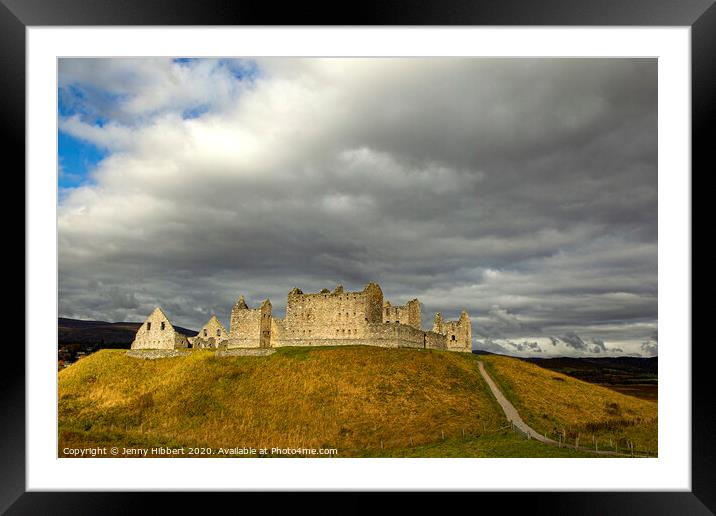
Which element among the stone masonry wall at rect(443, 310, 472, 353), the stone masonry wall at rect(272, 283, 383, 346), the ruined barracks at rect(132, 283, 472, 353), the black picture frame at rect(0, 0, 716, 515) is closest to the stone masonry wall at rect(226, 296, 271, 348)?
the ruined barracks at rect(132, 283, 472, 353)

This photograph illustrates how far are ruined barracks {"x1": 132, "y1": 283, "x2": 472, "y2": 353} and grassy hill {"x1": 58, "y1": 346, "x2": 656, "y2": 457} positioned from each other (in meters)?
4.62

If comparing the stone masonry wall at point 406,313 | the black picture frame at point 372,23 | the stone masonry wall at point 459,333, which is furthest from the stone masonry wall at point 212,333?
the black picture frame at point 372,23

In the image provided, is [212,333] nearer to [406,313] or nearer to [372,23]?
[406,313]

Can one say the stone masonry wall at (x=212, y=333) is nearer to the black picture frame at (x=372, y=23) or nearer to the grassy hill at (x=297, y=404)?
the grassy hill at (x=297, y=404)

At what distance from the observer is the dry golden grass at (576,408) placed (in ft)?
106

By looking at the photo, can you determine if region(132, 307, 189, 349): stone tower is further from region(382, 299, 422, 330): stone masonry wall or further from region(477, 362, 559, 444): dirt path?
region(477, 362, 559, 444): dirt path

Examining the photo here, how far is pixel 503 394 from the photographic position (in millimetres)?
42188

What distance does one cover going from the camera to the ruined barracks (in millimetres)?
56344

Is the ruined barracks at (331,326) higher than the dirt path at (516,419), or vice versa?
the ruined barracks at (331,326)

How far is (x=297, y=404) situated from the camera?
125 feet

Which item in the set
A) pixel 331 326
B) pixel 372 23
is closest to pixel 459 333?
pixel 331 326

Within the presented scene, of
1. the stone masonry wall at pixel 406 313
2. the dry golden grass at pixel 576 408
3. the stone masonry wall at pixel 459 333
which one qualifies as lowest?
the dry golden grass at pixel 576 408

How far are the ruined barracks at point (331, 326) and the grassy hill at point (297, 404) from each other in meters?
4.62

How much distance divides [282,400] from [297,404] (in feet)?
6.17
